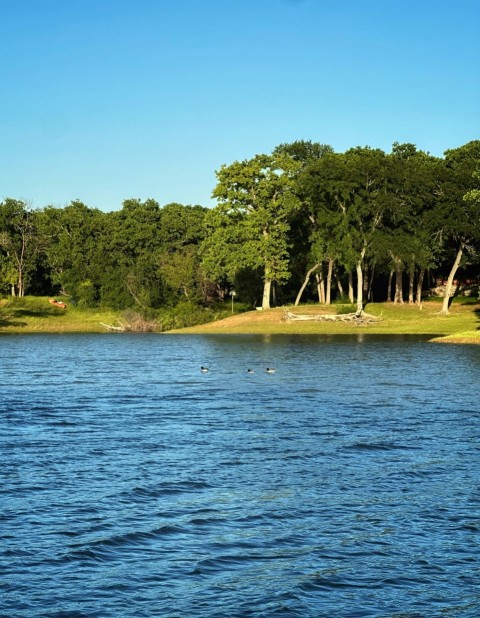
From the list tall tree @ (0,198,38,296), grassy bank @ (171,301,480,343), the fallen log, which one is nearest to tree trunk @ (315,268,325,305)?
grassy bank @ (171,301,480,343)

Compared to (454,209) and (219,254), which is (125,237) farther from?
(454,209)

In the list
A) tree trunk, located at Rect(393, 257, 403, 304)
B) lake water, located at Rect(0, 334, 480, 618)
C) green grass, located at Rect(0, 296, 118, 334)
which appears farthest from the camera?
green grass, located at Rect(0, 296, 118, 334)

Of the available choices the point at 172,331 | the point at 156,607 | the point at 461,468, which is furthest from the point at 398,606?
the point at 172,331

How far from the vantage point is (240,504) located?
747 inches

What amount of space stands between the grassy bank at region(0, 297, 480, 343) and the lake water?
4869 cm

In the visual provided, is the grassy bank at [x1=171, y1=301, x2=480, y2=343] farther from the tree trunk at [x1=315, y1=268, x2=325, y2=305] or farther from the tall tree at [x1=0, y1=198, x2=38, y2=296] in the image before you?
the tall tree at [x1=0, y1=198, x2=38, y2=296]

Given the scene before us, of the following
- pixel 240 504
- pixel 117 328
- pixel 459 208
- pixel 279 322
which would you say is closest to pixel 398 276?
pixel 459 208

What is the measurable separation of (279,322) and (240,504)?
85.1 meters

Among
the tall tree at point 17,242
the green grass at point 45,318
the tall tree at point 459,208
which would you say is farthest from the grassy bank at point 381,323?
the tall tree at point 17,242

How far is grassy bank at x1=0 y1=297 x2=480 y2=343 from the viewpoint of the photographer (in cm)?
9325

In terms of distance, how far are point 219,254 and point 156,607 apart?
101 meters

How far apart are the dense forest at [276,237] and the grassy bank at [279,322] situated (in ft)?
12.2

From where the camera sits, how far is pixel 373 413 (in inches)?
1345

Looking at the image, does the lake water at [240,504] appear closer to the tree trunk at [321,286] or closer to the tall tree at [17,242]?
the tree trunk at [321,286]
